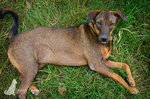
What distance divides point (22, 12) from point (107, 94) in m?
→ 3.65

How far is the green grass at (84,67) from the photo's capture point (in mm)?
3957

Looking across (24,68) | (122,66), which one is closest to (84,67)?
(122,66)

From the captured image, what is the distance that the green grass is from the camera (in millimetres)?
3957

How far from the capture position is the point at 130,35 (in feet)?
14.9

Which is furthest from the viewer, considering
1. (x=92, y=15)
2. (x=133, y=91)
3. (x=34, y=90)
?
(x=34, y=90)

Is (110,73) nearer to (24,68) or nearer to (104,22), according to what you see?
(104,22)

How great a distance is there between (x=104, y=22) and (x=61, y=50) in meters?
1.27

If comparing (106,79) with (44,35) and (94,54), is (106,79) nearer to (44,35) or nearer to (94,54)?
(94,54)

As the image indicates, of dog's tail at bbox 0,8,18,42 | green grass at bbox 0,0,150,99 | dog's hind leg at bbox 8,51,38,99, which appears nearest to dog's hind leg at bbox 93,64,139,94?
green grass at bbox 0,0,150,99

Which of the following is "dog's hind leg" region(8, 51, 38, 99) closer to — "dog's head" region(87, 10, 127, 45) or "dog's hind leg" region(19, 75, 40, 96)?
"dog's hind leg" region(19, 75, 40, 96)

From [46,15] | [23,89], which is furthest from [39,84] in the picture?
[46,15]

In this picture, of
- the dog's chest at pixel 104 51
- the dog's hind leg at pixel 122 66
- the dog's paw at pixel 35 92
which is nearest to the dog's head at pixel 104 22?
the dog's chest at pixel 104 51

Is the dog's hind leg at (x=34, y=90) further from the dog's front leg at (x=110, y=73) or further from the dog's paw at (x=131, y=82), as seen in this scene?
the dog's paw at (x=131, y=82)

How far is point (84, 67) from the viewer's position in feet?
13.9
